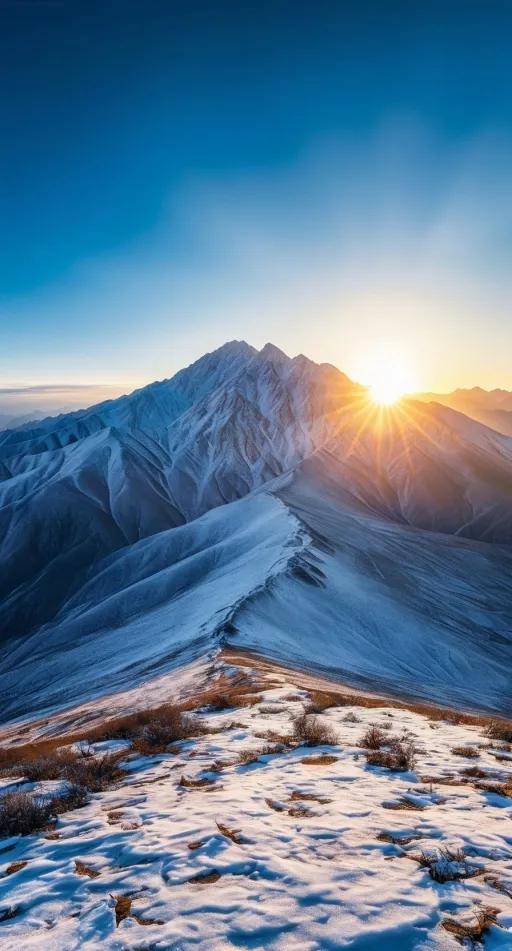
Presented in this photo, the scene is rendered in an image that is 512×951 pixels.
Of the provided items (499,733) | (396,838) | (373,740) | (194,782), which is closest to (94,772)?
(194,782)

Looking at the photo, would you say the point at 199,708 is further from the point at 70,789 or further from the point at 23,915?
the point at 23,915

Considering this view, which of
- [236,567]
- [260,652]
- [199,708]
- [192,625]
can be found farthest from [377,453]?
[199,708]

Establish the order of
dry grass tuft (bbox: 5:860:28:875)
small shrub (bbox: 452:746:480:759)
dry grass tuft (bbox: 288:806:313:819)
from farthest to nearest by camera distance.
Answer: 1. small shrub (bbox: 452:746:480:759)
2. dry grass tuft (bbox: 288:806:313:819)
3. dry grass tuft (bbox: 5:860:28:875)

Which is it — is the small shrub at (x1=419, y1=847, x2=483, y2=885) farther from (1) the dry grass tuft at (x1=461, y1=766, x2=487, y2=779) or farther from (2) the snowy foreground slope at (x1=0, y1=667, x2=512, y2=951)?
(1) the dry grass tuft at (x1=461, y1=766, x2=487, y2=779)

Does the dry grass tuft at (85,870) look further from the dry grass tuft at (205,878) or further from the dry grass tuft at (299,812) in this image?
the dry grass tuft at (299,812)

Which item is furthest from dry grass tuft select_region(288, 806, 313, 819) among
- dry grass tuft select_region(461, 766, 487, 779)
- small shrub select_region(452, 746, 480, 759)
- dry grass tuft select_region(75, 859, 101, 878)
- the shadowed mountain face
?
the shadowed mountain face

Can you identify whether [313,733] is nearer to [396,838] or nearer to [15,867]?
[396,838]
